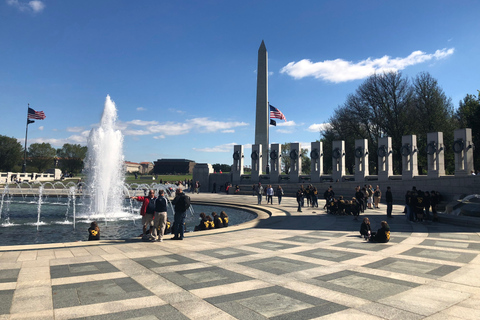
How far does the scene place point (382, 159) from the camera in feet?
113

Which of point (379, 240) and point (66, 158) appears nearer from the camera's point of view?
point (379, 240)

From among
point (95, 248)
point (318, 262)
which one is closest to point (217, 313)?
point (318, 262)

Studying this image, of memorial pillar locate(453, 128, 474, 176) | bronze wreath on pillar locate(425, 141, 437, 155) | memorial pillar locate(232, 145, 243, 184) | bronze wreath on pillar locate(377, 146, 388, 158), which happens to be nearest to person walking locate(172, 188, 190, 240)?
memorial pillar locate(453, 128, 474, 176)

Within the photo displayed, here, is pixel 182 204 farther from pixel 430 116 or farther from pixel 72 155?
pixel 72 155

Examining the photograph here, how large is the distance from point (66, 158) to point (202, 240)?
123934mm

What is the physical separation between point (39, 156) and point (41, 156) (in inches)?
31.2

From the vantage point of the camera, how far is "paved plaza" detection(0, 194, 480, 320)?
4711mm

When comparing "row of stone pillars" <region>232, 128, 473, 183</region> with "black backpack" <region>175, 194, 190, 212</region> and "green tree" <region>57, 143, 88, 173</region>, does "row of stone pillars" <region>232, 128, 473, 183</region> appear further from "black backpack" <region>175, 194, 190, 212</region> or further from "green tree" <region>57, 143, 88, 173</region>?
"green tree" <region>57, 143, 88, 173</region>

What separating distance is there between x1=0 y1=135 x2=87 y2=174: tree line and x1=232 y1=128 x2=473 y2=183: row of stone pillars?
71845 mm

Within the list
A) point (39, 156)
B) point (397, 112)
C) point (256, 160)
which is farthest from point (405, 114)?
point (39, 156)

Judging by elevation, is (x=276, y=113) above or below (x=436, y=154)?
above

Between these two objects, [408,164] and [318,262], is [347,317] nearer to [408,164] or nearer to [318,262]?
[318,262]

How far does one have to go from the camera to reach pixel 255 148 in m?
43.4

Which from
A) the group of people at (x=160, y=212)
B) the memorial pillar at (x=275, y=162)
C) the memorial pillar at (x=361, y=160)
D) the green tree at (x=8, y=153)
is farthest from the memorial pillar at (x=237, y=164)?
the green tree at (x=8, y=153)
